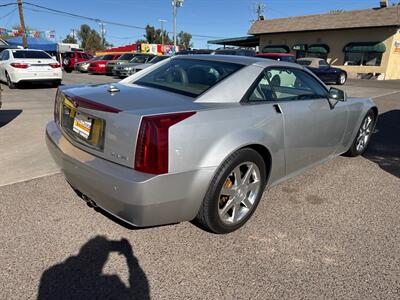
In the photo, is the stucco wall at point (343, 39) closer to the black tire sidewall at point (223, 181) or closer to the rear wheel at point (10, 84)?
the rear wheel at point (10, 84)

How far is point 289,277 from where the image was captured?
2.33 m

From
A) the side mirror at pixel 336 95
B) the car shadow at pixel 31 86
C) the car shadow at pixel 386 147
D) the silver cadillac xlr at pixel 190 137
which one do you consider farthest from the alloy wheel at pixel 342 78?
the silver cadillac xlr at pixel 190 137

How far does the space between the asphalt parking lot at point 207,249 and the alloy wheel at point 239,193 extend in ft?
0.56

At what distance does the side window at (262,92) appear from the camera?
9.49 feet

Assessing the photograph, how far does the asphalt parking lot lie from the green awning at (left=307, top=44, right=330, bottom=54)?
102ft

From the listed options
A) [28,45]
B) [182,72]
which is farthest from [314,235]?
[28,45]

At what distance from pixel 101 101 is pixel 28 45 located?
114 feet

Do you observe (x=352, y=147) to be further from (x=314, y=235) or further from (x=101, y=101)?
(x=101, y=101)

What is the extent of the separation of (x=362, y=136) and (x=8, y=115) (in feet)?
23.1

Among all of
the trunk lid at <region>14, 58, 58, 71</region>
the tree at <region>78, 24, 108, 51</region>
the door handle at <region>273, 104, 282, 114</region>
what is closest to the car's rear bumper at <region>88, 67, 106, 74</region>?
the trunk lid at <region>14, 58, 58, 71</region>

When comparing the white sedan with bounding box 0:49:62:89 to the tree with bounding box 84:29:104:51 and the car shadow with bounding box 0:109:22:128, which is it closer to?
the car shadow with bounding box 0:109:22:128

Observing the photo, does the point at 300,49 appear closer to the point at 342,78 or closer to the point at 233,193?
the point at 342,78

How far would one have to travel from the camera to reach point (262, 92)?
3.02 m

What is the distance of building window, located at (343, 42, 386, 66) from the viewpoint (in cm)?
2784
